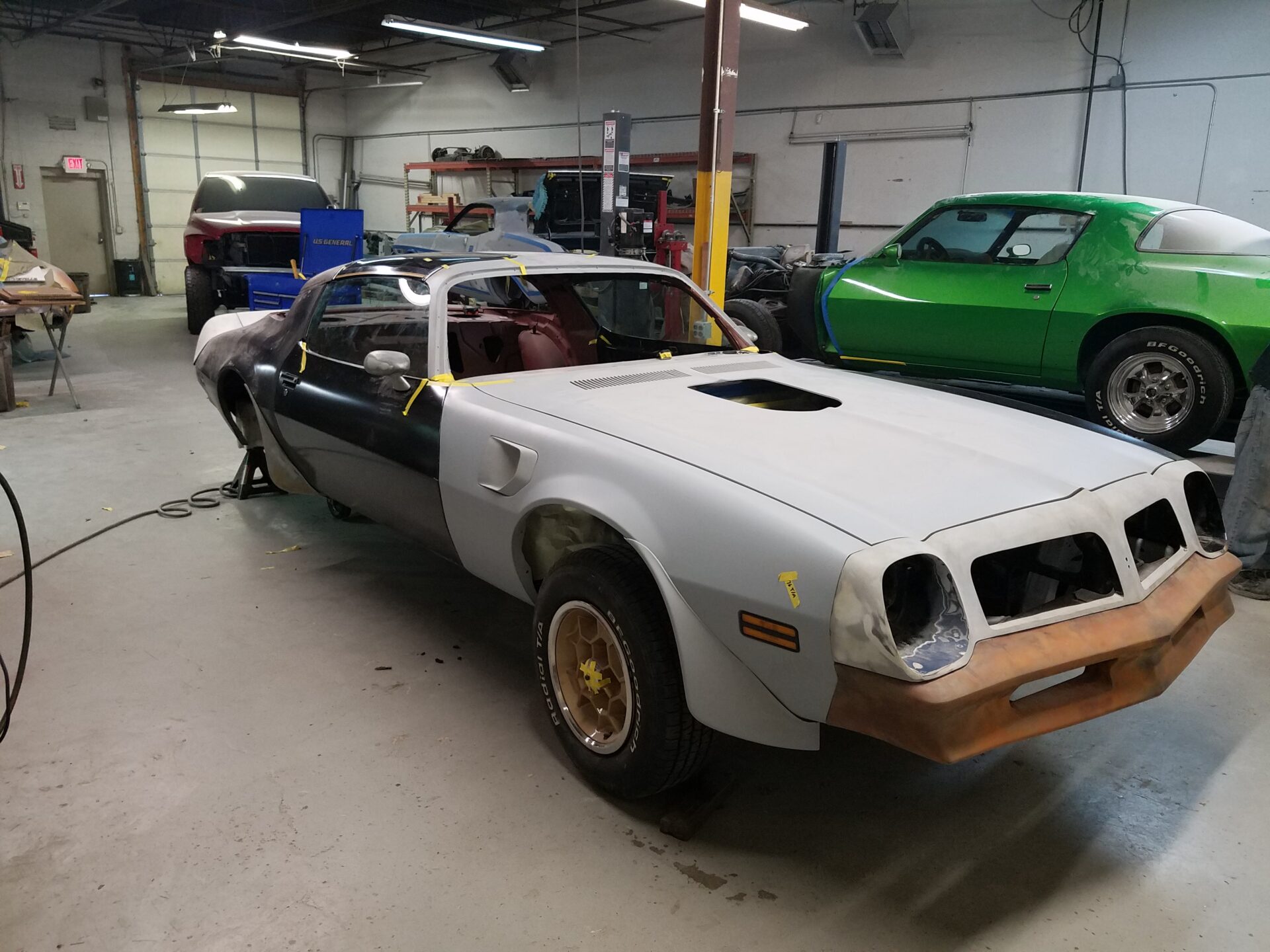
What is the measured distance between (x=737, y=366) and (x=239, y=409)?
271cm

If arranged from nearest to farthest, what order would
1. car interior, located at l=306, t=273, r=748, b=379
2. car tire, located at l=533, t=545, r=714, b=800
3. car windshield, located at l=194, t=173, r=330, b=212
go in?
car tire, located at l=533, t=545, r=714, b=800 → car interior, located at l=306, t=273, r=748, b=379 → car windshield, located at l=194, t=173, r=330, b=212

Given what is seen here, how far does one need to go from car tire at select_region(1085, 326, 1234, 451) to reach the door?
1701cm

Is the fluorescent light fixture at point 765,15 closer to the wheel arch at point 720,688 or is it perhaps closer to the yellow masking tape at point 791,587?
the wheel arch at point 720,688

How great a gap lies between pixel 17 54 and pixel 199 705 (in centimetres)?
1793

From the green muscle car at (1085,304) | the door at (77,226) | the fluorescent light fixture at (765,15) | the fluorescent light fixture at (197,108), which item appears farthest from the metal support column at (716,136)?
the door at (77,226)

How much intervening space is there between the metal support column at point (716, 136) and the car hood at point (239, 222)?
21.0ft

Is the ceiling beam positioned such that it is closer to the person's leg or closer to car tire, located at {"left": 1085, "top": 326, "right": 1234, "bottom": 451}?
car tire, located at {"left": 1085, "top": 326, "right": 1234, "bottom": 451}

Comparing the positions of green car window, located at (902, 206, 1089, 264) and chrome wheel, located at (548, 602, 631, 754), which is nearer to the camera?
chrome wheel, located at (548, 602, 631, 754)

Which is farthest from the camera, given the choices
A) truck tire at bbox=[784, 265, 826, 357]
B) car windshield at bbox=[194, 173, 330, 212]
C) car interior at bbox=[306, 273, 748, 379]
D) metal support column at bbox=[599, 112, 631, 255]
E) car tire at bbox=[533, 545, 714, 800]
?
car windshield at bbox=[194, 173, 330, 212]

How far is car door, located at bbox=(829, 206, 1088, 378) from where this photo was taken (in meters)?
5.59

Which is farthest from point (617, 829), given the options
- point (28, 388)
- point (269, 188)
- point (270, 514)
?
point (269, 188)

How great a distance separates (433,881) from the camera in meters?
2.04

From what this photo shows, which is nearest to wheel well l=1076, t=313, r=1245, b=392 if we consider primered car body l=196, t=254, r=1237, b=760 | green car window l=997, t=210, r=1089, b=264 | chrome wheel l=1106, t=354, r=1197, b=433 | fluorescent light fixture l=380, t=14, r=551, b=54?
chrome wheel l=1106, t=354, r=1197, b=433

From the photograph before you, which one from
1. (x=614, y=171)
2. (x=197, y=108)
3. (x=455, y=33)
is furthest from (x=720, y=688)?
(x=197, y=108)
